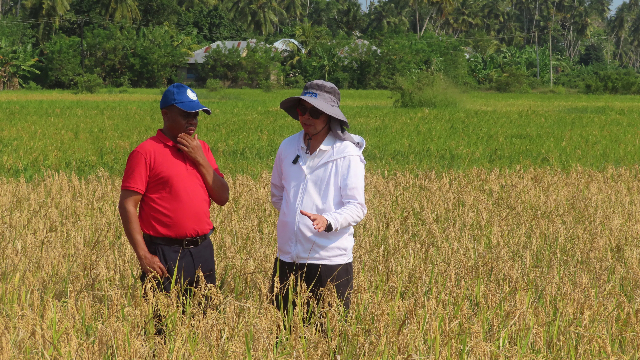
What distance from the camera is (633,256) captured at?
452cm

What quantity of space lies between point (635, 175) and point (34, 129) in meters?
11.9

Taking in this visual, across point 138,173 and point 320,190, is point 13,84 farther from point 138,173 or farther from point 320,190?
point 320,190

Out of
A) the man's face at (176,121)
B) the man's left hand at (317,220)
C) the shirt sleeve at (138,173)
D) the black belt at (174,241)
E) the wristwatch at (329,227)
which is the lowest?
the black belt at (174,241)

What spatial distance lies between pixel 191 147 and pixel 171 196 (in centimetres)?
23

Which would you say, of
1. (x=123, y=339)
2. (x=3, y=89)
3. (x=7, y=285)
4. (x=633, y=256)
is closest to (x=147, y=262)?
(x=123, y=339)

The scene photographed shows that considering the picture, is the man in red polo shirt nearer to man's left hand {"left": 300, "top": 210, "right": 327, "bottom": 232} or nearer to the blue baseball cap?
the blue baseball cap

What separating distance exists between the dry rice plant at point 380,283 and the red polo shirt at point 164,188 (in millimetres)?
317

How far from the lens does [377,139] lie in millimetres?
14281

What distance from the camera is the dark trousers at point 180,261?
9.80ft

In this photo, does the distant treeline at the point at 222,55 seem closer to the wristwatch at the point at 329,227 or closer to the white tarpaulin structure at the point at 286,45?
the white tarpaulin structure at the point at 286,45

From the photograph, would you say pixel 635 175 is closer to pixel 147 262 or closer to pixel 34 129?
pixel 147 262

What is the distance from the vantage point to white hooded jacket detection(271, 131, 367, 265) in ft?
9.43

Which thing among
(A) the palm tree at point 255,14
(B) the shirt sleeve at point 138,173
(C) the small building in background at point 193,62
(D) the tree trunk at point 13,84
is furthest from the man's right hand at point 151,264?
(A) the palm tree at point 255,14

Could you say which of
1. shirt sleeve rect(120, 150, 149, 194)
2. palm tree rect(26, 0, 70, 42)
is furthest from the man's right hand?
palm tree rect(26, 0, 70, 42)
